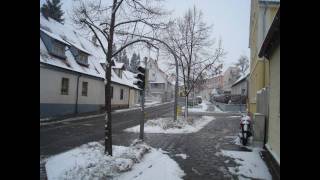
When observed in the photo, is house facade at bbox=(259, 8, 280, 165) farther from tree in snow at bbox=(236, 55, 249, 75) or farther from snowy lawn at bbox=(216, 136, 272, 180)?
tree in snow at bbox=(236, 55, 249, 75)

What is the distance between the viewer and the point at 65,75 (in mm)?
22344

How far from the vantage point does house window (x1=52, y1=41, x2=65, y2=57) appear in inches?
859

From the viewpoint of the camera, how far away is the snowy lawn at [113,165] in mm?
6429

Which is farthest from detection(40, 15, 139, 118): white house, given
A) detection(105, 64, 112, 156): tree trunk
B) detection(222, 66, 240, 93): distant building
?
detection(222, 66, 240, 93): distant building

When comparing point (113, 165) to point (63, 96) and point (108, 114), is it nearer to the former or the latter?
point (108, 114)

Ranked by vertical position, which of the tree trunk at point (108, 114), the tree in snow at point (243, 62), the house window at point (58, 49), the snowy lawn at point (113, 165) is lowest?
the snowy lawn at point (113, 165)

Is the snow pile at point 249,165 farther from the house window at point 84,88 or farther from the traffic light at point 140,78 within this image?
the house window at point 84,88

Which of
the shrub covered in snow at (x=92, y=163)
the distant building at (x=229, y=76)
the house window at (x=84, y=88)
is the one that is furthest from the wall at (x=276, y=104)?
the distant building at (x=229, y=76)

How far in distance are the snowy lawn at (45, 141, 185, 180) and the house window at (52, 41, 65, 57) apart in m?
14.3

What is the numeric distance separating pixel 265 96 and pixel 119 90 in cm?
2521

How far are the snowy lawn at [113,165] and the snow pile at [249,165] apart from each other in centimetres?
142

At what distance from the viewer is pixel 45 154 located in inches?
347
